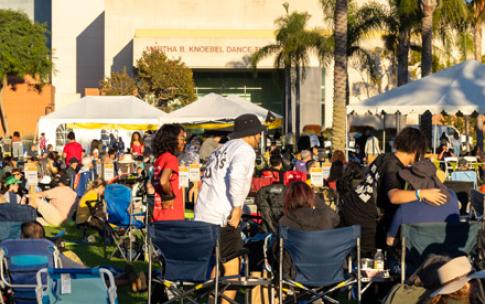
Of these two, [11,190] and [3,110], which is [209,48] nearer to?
[3,110]

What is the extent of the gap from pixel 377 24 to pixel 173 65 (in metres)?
25.6

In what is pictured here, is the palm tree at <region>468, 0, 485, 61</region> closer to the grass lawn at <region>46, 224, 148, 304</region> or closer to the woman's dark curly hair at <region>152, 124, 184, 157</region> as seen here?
the grass lawn at <region>46, 224, 148, 304</region>

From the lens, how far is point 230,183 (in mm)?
8180

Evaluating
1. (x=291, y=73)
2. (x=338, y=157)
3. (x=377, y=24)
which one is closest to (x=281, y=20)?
(x=291, y=73)

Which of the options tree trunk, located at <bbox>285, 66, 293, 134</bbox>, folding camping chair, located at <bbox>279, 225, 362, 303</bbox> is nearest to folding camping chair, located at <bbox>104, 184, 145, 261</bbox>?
folding camping chair, located at <bbox>279, 225, 362, 303</bbox>

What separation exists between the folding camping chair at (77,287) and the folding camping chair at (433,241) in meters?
2.24

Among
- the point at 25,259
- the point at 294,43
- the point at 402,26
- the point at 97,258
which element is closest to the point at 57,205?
the point at 97,258

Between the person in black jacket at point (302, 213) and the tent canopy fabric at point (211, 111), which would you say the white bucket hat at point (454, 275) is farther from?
the tent canopy fabric at point (211, 111)

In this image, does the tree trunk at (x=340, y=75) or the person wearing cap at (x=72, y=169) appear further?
the tree trunk at (x=340, y=75)

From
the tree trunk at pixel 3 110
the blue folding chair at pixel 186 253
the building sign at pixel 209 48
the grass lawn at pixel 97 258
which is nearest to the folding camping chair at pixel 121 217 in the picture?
the grass lawn at pixel 97 258

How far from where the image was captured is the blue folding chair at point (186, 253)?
321 inches

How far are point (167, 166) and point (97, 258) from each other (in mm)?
3864

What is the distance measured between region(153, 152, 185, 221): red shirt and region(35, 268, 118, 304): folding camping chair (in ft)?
9.11

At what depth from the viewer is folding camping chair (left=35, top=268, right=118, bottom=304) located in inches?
283
